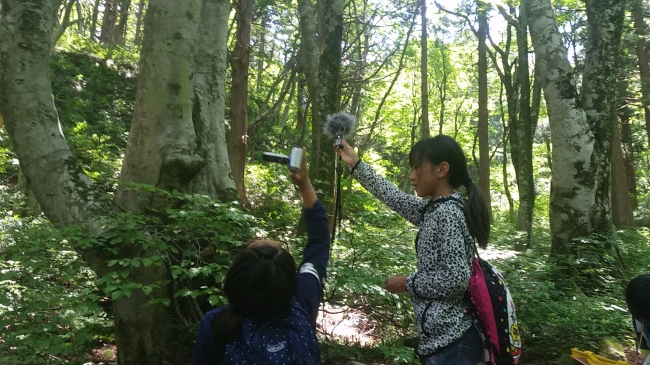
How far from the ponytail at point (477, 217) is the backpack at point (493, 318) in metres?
0.16

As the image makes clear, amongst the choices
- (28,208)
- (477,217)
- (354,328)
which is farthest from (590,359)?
(28,208)

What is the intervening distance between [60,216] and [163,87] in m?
1.34

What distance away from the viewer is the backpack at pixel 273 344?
4.70ft

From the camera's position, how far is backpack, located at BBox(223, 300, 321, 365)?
1.43m

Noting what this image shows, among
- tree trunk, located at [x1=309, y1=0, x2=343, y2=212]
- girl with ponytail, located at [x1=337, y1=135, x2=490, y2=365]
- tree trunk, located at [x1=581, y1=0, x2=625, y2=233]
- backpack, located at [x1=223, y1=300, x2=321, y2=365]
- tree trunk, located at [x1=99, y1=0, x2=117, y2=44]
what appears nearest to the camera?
backpack, located at [x1=223, y1=300, x2=321, y2=365]

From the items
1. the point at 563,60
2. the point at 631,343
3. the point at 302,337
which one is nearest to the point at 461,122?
the point at 563,60

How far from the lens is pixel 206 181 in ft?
15.2

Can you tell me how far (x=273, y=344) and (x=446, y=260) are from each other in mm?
912

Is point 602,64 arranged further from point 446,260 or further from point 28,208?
point 28,208

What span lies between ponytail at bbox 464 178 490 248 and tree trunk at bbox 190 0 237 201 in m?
3.06

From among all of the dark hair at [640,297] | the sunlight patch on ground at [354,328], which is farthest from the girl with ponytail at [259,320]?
the sunlight patch on ground at [354,328]

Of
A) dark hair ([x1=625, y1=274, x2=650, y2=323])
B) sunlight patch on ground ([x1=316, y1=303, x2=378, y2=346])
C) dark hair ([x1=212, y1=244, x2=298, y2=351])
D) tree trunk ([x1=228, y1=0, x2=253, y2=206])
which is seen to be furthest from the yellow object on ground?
tree trunk ([x1=228, y1=0, x2=253, y2=206])

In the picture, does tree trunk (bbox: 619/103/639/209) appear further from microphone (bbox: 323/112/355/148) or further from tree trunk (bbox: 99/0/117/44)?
tree trunk (bbox: 99/0/117/44)

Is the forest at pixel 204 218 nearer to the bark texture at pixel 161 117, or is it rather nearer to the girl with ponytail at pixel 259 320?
the bark texture at pixel 161 117
